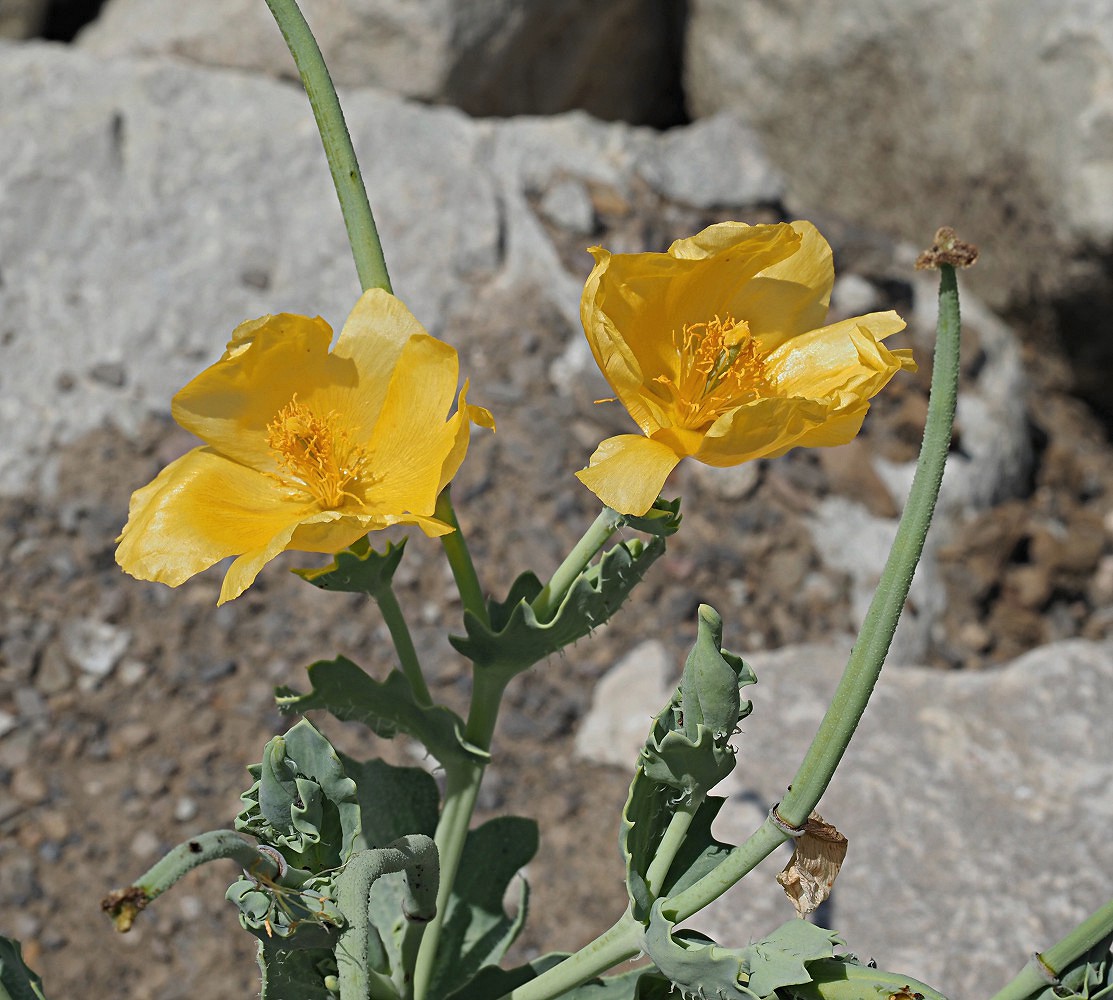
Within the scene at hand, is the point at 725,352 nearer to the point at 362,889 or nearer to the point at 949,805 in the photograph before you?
the point at 362,889

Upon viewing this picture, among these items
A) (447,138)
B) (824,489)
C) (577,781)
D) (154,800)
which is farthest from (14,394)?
(824,489)

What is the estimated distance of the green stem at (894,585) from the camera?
88cm

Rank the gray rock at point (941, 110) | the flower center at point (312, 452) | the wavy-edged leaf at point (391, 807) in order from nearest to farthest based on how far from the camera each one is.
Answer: the flower center at point (312, 452) → the wavy-edged leaf at point (391, 807) → the gray rock at point (941, 110)

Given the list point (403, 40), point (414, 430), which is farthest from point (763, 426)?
point (403, 40)

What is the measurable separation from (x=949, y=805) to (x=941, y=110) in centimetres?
230

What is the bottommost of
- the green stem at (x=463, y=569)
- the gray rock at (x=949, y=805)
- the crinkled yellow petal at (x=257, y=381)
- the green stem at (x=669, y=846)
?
the gray rock at (x=949, y=805)

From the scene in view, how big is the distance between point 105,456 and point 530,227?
1.13 m

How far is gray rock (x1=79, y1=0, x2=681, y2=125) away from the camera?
348 centimetres

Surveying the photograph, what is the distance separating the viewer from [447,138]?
3115mm

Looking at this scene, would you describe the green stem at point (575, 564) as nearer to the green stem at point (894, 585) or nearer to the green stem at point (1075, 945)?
the green stem at point (894, 585)

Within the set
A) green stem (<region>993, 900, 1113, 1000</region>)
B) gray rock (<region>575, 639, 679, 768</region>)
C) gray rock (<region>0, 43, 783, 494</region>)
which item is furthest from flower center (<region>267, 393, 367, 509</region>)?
gray rock (<region>0, 43, 783, 494</region>)

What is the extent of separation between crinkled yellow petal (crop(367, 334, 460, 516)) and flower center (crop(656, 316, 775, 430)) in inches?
7.7

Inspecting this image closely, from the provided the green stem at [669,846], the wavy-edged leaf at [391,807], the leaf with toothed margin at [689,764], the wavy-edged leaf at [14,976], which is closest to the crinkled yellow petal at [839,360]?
the leaf with toothed margin at [689,764]

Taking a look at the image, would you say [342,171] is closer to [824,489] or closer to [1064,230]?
[824,489]
